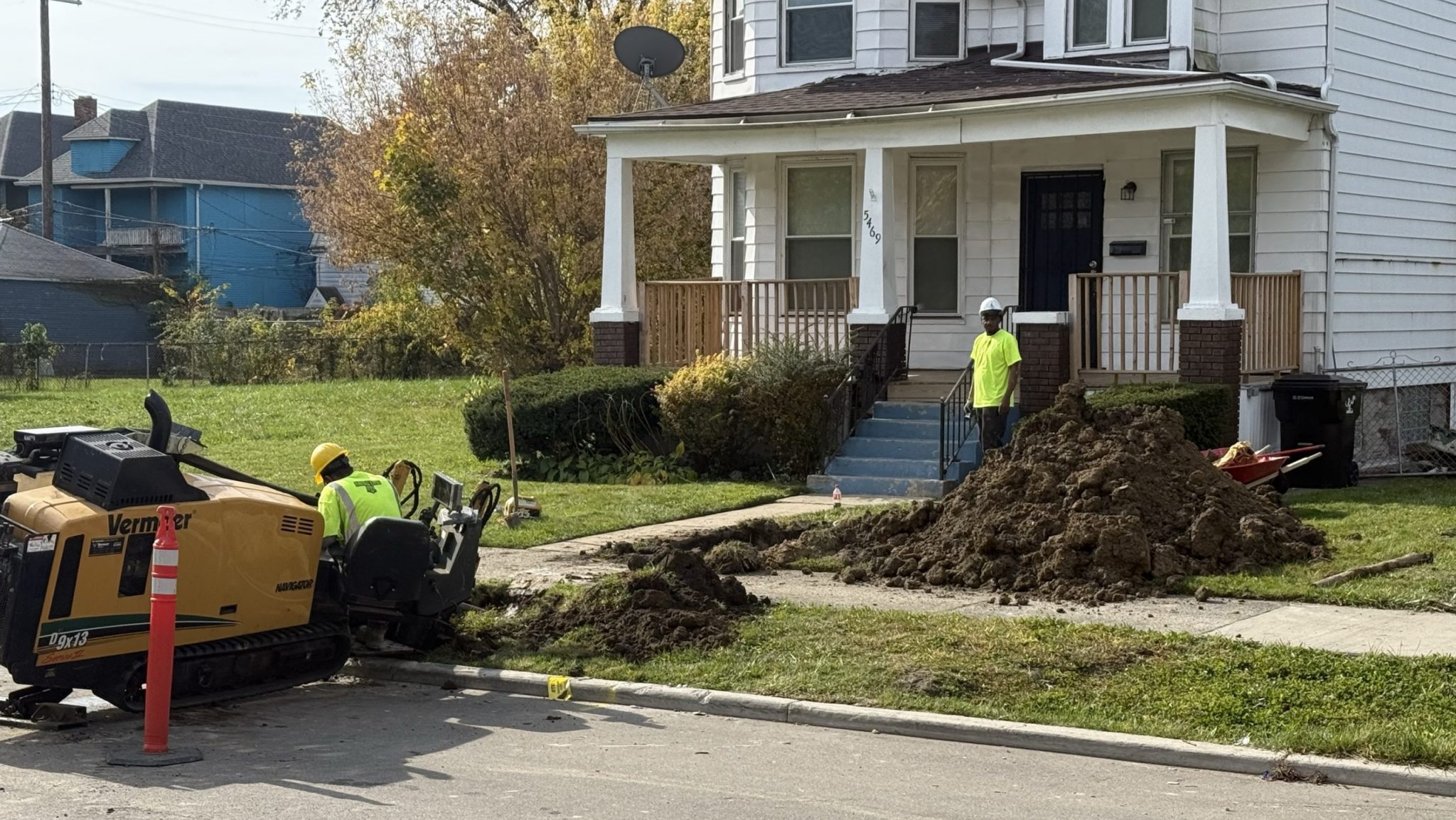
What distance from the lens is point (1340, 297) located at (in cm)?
1975

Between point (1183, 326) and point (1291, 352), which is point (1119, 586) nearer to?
point (1183, 326)

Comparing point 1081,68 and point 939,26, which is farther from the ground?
point 939,26

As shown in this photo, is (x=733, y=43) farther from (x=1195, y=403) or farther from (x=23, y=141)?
(x=23, y=141)

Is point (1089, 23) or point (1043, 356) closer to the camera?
point (1043, 356)

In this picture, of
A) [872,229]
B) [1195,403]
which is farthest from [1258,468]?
[872,229]

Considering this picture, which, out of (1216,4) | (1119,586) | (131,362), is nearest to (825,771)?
(1119,586)

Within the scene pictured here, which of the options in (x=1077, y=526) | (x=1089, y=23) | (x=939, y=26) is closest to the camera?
(x=1077, y=526)

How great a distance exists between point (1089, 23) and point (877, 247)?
3.90 m

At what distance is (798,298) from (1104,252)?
377 centimetres

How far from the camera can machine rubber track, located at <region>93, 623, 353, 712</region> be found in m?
8.59

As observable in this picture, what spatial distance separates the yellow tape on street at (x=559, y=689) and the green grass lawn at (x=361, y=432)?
495 centimetres

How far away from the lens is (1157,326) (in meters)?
19.0

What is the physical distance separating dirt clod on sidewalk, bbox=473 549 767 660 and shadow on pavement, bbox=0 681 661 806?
0.77m

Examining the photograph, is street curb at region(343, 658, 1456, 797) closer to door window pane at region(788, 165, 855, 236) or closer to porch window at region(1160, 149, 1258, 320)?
porch window at region(1160, 149, 1258, 320)
